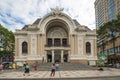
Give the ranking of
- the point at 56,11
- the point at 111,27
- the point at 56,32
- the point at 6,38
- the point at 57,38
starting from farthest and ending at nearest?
the point at 6,38, the point at 56,32, the point at 57,38, the point at 111,27, the point at 56,11

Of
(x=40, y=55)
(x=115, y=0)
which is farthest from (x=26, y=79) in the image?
(x=115, y=0)

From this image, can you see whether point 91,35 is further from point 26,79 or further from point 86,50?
point 26,79

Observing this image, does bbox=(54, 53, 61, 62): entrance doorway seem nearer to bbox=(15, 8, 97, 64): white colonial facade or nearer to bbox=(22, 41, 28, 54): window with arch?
bbox=(15, 8, 97, 64): white colonial facade

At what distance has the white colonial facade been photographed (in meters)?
61.4

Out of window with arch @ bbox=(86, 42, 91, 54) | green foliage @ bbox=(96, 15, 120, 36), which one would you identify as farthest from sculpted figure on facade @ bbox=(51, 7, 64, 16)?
green foliage @ bbox=(96, 15, 120, 36)

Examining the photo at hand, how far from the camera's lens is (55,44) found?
214 feet

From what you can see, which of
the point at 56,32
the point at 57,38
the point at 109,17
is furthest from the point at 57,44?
the point at 109,17

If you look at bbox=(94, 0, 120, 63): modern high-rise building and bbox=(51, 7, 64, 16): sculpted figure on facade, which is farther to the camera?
bbox=(94, 0, 120, 63): modern high-rise building

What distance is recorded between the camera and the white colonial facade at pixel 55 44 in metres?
61.4

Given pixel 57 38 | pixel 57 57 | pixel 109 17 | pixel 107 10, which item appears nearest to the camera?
pixel 57 57

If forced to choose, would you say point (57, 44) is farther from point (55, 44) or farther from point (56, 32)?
point (56, 32)

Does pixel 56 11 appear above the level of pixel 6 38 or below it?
above

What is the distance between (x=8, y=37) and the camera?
75.4 metres

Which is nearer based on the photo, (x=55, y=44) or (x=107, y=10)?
(x=55, y=44)
